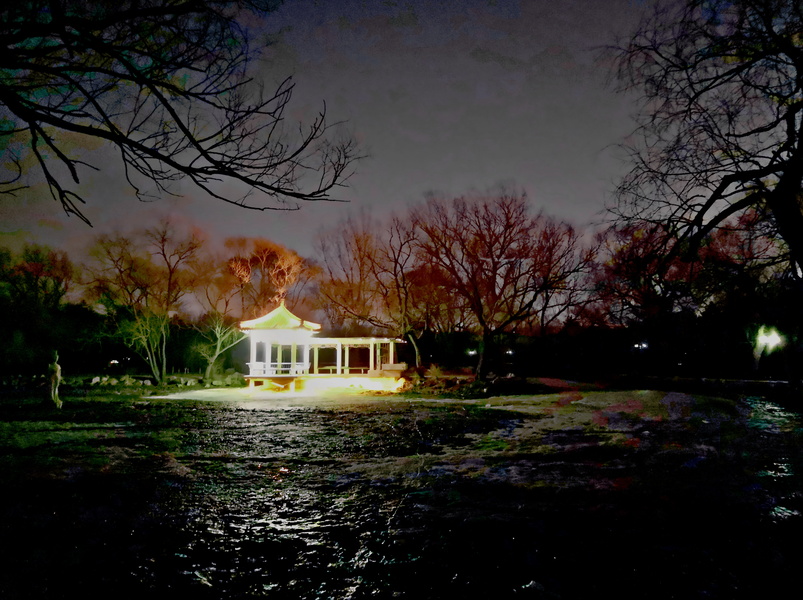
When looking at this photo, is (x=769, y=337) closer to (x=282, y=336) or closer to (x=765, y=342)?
(x=765, y=342)

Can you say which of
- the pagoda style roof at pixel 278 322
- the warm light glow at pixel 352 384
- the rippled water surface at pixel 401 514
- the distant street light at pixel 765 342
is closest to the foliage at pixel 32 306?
the pagoda style roof at pixel 278 322

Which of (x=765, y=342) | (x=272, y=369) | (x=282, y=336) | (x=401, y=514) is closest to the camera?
(x=401, y=514)

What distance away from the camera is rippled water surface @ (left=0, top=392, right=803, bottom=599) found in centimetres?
264

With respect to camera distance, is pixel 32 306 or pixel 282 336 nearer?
pixel 282 336

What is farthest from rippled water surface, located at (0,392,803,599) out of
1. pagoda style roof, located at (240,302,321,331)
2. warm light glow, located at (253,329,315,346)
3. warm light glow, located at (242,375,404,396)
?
warm light glow, located at (253,329,315,346)

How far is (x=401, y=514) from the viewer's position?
3762 millimetres

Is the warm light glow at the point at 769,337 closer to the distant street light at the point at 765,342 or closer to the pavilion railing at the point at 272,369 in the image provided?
the distant street light at the point at 765,342

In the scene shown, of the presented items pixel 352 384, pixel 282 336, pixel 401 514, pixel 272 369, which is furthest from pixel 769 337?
pixel 401 514

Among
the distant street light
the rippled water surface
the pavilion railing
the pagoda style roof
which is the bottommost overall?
the rippled water surface

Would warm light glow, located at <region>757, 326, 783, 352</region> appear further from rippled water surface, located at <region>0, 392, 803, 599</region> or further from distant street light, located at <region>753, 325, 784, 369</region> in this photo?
rippled water surface, located at <region>0, 392, 803, 599</region>

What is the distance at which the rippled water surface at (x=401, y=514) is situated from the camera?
2643 mm

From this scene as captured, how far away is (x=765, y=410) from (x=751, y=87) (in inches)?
365

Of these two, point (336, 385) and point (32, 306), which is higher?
point (32, 306)

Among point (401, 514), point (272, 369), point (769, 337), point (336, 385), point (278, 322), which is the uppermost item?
point (278, 322)
